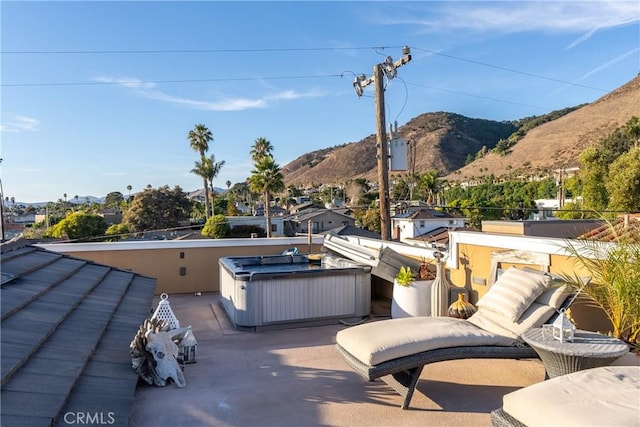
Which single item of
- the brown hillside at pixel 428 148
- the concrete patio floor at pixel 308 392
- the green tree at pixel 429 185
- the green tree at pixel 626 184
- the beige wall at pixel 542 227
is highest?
the brown hillside at pixel 428 148

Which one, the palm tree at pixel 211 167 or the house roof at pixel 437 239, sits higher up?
the palm tree at pixel 211 167

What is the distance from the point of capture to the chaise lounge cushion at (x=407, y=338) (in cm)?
361

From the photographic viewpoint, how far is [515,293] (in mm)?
4391

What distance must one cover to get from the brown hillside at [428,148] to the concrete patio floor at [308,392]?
224 ft

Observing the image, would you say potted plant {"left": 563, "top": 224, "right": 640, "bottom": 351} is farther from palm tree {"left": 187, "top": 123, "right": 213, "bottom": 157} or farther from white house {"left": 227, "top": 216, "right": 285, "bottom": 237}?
palm tree {"left": 187, "top": 123, "right": 213, "bottom": 157}

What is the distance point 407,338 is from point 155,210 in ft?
139

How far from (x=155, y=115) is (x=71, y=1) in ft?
29.0

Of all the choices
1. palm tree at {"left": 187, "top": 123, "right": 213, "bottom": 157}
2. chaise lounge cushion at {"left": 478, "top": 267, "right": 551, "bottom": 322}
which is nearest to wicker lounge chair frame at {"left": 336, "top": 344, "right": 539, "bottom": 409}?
chaise lounge cushion at {"left": 478, "top": 267, "right": 551, "bottom": 322}

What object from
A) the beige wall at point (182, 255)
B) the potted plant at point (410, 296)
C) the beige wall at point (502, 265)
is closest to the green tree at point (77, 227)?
the beige wall at point (182, 255)

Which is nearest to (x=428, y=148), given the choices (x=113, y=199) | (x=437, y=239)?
(x=113, y=199)

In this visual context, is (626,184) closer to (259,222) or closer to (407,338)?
(407,338)

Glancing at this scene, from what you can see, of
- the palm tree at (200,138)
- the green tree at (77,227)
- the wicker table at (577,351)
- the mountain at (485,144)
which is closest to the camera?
the wicker table at (577,351)

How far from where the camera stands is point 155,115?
17.2 meters

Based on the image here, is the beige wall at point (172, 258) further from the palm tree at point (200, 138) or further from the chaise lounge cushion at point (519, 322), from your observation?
the palm tree at point (200, 138)
